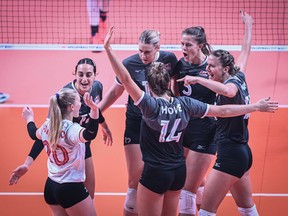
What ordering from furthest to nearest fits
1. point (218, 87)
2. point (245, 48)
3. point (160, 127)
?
point (245, 48) < point (218, 87) < point (160, 127)

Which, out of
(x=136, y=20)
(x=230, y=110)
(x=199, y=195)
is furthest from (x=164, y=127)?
(x=136, y=20)

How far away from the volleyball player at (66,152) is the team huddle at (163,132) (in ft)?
0.04

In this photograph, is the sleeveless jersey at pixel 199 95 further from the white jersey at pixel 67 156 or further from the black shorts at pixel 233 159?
the white jersey at pixel 67 156

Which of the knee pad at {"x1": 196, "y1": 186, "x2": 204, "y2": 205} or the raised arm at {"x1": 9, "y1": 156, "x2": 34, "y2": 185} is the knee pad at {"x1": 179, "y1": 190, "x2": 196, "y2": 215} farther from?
the raised arm at {"x1": 9, "y1": 156, "x2": 34, "y2": 185}

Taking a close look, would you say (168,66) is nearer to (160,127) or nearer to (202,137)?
(202,137)

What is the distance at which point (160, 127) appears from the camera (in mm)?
6062

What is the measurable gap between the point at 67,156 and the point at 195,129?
1.96 metres

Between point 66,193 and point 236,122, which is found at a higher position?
point 236,122

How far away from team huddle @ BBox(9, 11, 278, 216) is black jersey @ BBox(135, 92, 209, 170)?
0.04 feet

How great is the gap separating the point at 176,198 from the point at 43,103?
5607 millimetres

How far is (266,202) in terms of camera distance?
28.5ft

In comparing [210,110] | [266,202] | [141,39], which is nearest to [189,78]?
[210,110]

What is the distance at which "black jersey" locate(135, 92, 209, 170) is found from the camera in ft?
19.8

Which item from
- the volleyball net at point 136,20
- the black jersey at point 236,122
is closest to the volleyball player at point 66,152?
the black jersey at point 236,122
